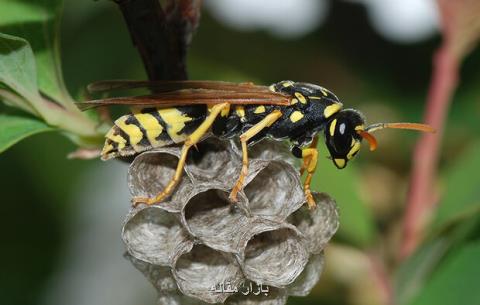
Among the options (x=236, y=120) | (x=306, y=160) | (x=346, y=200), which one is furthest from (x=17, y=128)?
(x=346, y=200)

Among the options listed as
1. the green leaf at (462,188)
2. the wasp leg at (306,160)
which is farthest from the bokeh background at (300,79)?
the wasp leg at (306,160)

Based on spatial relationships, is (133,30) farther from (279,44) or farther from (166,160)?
(279,44)

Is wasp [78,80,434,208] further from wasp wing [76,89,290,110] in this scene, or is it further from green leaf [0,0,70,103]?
green leaf [0,0,70,103]

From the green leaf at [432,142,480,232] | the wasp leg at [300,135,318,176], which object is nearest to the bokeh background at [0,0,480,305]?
the green leaf at [432,142,480,232]

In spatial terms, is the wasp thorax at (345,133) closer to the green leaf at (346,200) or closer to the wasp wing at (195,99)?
the wasp wing at (195,99)

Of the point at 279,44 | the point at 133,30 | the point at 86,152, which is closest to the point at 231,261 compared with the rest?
the point at 86,152
